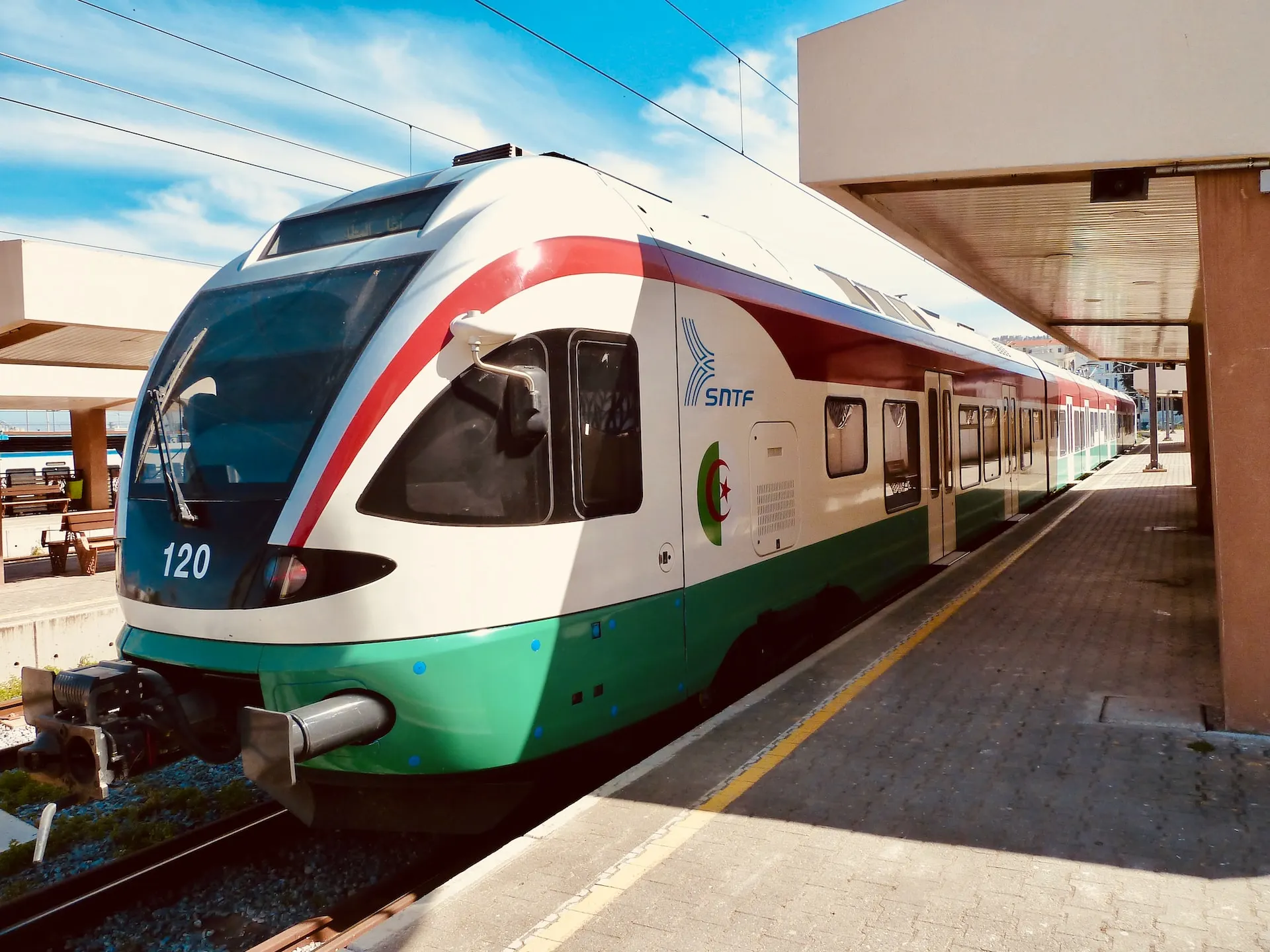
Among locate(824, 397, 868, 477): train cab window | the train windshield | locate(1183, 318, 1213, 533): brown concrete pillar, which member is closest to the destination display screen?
the train windshield

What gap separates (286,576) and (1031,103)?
4713mm

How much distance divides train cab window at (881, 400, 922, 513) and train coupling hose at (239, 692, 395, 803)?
5.87 m

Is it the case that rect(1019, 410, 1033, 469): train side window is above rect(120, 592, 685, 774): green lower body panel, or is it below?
above

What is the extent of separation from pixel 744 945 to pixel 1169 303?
12715 millimetres

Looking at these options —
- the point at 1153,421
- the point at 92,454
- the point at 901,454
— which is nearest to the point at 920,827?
the point at 901,454

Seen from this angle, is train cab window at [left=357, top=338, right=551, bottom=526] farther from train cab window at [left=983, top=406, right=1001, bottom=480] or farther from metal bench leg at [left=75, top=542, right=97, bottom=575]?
metal bench leg at [left=75, top=542, right=97, bottom=575]

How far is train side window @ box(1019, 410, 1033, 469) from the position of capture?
15.3 m

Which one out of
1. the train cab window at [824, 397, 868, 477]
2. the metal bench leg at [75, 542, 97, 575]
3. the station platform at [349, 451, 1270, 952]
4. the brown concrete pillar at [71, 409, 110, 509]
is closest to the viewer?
the station platform at [349, 451, 1270, 952]

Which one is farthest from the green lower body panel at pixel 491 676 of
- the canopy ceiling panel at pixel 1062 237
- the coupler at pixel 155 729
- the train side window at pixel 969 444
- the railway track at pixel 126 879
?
the train side window at pixel 969 444

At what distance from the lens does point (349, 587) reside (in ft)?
12.7

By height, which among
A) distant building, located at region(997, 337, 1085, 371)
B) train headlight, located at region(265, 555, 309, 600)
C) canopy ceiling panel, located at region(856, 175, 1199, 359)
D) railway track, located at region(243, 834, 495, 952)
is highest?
distant building, located at region(997, 337, 1085, 371)

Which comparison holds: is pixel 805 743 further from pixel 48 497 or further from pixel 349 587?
pixel 48 497

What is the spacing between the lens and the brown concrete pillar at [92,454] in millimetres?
19172

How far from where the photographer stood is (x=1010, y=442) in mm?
14320
